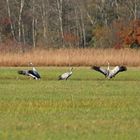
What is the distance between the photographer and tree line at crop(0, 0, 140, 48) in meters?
73.1

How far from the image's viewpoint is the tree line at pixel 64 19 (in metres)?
73.1

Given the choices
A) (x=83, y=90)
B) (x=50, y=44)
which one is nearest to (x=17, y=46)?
(x=50, y=44)

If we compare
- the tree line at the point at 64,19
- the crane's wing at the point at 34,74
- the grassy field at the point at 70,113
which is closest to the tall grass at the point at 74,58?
the crane's wing at the point at 34,74

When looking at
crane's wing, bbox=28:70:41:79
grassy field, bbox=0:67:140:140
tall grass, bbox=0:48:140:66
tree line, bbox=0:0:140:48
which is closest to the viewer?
grassy field, bbox=0:67:140:140

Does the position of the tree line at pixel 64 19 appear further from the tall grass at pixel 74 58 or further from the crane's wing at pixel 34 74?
the crane's wing at pixel 34 74

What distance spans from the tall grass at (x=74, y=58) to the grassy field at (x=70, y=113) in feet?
58.7

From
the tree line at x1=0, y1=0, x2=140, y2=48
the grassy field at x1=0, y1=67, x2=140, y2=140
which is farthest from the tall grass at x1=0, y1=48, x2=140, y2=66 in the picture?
the tree line at x1=0, y1=0, x2=140, y2=48

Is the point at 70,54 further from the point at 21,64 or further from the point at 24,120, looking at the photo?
the point at 24,120

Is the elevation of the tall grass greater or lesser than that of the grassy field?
lesser

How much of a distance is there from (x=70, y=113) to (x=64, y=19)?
63.1 m

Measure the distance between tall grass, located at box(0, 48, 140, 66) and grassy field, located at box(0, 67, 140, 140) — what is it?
1790 centimetres

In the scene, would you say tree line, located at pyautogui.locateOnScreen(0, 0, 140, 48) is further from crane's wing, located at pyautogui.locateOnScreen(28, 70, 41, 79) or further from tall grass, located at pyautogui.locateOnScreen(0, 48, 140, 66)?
crane's wing, located at pyautogui.locateOnScreen(28, 70, 41, 79)

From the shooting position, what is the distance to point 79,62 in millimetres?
44438

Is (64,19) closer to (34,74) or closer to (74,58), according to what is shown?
(74,58)
